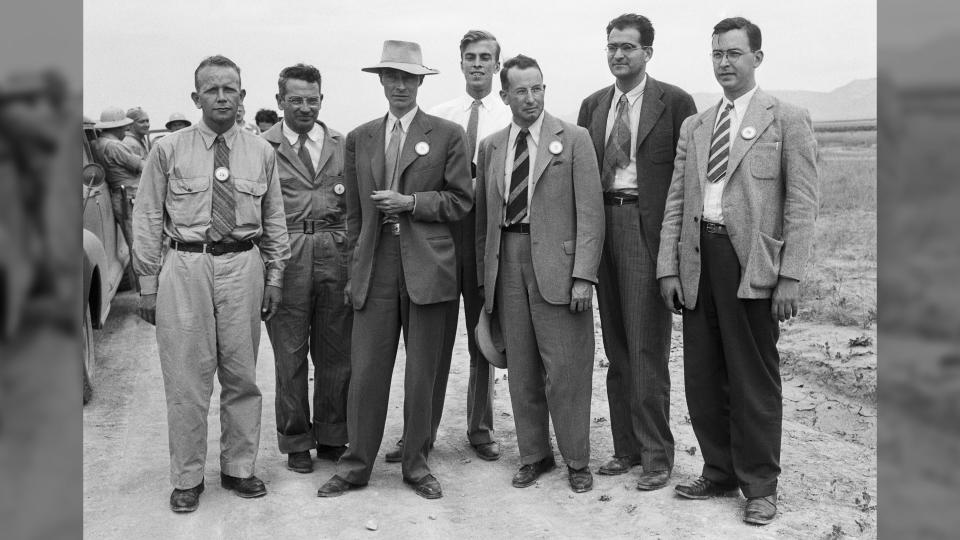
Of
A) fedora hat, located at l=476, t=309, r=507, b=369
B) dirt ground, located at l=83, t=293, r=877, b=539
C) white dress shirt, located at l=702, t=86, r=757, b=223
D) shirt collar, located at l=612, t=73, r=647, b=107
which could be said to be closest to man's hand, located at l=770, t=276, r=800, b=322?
white dress shirt, located at l=702, t=86, r=757, b=223

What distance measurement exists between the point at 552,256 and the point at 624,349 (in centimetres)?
72

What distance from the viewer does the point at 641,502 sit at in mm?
4586

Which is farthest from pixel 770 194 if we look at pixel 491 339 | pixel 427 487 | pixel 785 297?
pixel 427 487

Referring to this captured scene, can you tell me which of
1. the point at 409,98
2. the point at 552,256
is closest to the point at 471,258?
the point at 552,256

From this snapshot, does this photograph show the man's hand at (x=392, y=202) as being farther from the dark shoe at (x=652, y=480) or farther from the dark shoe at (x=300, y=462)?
the dark shoe at (x=652, y=480)

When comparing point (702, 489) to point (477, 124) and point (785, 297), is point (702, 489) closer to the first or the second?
point (785, 297)

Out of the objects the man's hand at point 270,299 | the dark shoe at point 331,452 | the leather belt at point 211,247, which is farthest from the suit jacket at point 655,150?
the dark shoe at point 331,452

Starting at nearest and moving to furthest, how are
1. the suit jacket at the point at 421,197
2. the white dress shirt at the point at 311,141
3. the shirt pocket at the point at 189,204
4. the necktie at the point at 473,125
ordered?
the shirt pocket at the point at 189,204
the suit jacket at the point at 421,197
the white dress shirt at the point at 311,141
the necktie at the point at 473,125

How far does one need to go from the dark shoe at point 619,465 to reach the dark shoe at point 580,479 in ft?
0.56

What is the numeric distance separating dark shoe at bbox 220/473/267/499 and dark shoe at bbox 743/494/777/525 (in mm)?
2426

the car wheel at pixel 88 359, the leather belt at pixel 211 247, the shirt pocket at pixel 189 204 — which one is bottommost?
the car wheel at pixel 88 359

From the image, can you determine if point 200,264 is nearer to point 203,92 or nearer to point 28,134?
point 203,92

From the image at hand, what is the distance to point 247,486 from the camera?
15.6 feet

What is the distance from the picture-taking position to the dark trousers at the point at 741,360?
4277 mm
